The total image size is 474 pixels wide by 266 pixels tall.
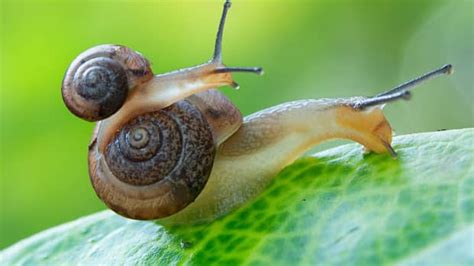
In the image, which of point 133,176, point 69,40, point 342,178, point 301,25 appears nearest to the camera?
point 342,178

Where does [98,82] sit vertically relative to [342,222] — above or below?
above

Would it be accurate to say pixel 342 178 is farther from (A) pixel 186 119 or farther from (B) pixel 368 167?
(A) pixel 186 119

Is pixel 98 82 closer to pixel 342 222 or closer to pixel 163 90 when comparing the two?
pixel 163 90

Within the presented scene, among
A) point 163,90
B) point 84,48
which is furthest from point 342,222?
point 84,48

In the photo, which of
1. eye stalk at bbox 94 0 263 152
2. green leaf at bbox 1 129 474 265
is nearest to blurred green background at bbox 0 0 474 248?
eye stalk at bbox 94 0 263 152

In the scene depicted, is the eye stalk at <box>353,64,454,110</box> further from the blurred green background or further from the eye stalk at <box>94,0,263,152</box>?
the blurred green background

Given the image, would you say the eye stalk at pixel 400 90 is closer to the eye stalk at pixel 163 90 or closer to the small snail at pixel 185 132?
the small snail at pixel 185 132

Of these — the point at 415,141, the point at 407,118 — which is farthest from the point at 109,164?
the point at 407,118
